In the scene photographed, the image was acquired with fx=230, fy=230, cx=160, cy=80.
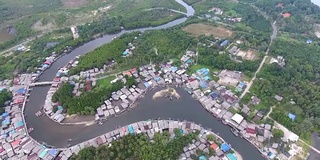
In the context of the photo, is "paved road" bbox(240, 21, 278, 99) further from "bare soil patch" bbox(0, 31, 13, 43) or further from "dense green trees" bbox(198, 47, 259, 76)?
"bare soil patch" bbox(0, 31, 13, 43)

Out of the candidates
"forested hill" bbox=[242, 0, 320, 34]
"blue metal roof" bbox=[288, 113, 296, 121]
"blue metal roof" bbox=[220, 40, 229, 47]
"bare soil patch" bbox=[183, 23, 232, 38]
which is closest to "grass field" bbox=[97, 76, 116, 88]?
"bare soil patch" bbox=[183, 23, 232, 38]

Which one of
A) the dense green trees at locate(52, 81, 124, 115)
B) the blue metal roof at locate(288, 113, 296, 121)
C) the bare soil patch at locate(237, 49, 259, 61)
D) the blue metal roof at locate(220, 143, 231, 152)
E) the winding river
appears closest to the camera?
the blue metal roof at locate(220, 143, 231, 152)

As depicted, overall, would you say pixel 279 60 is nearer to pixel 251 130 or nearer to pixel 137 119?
pixel 251 130

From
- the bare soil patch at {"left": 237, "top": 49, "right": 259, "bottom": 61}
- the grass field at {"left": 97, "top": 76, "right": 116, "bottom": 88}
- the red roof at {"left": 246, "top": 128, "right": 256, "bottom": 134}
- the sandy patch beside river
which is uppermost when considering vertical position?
the grass field at {"left": 97, "top": 76, "right": 116, "bottom": 88}

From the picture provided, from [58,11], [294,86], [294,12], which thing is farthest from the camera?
[58,11]

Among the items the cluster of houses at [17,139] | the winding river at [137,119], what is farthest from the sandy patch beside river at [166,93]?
the cluster of houses at [17,139]

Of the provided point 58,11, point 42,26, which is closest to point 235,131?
point 42,26

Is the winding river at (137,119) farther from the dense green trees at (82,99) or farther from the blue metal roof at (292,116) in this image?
the blue metal roof at (292,116)
